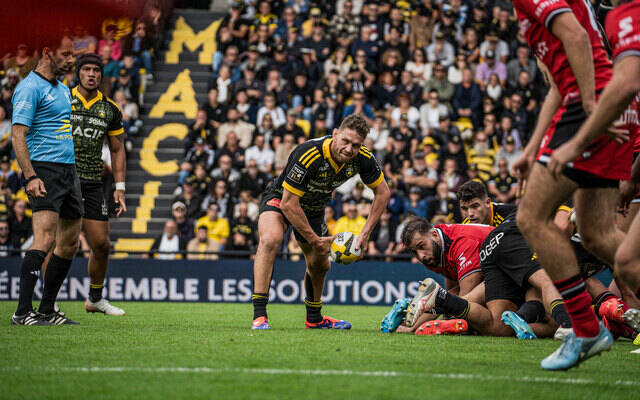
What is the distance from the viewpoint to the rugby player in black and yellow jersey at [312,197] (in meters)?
7.78

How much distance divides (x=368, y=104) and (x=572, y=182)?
13.3m

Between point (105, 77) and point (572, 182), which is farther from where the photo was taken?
point (105, 77)

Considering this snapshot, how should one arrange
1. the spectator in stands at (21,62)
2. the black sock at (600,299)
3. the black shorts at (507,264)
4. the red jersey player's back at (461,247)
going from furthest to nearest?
the spectator in stands at (21,62) → the red jersey player's back at (461,247) → the black shorts at (507,264) → the black sock at (600,299)

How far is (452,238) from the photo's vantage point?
825cm

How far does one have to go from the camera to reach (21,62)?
1997 cm

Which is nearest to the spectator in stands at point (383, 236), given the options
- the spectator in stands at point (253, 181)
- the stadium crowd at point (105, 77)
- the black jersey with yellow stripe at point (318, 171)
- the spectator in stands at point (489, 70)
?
the spectator in stands at point (253, 181)

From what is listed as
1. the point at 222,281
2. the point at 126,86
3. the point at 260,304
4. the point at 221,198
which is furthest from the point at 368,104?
the point at 260,304

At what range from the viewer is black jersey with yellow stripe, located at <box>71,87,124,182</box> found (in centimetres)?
921

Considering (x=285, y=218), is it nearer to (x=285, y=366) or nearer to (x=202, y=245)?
(x=285, y=366)

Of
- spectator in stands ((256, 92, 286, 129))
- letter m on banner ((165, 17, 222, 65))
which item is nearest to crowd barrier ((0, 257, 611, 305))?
spectator in stands ((256, 92, 286, 129))

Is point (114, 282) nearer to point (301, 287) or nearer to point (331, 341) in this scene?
point (301, 287)

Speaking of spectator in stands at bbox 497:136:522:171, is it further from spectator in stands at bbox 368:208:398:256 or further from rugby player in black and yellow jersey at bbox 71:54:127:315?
rugby player in black and yellow jersey at bbox 71:54:127:315

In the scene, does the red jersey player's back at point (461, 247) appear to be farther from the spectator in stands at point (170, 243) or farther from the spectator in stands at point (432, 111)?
the spectator in stands at point (432, 111)

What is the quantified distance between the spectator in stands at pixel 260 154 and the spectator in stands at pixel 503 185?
14.9ft
